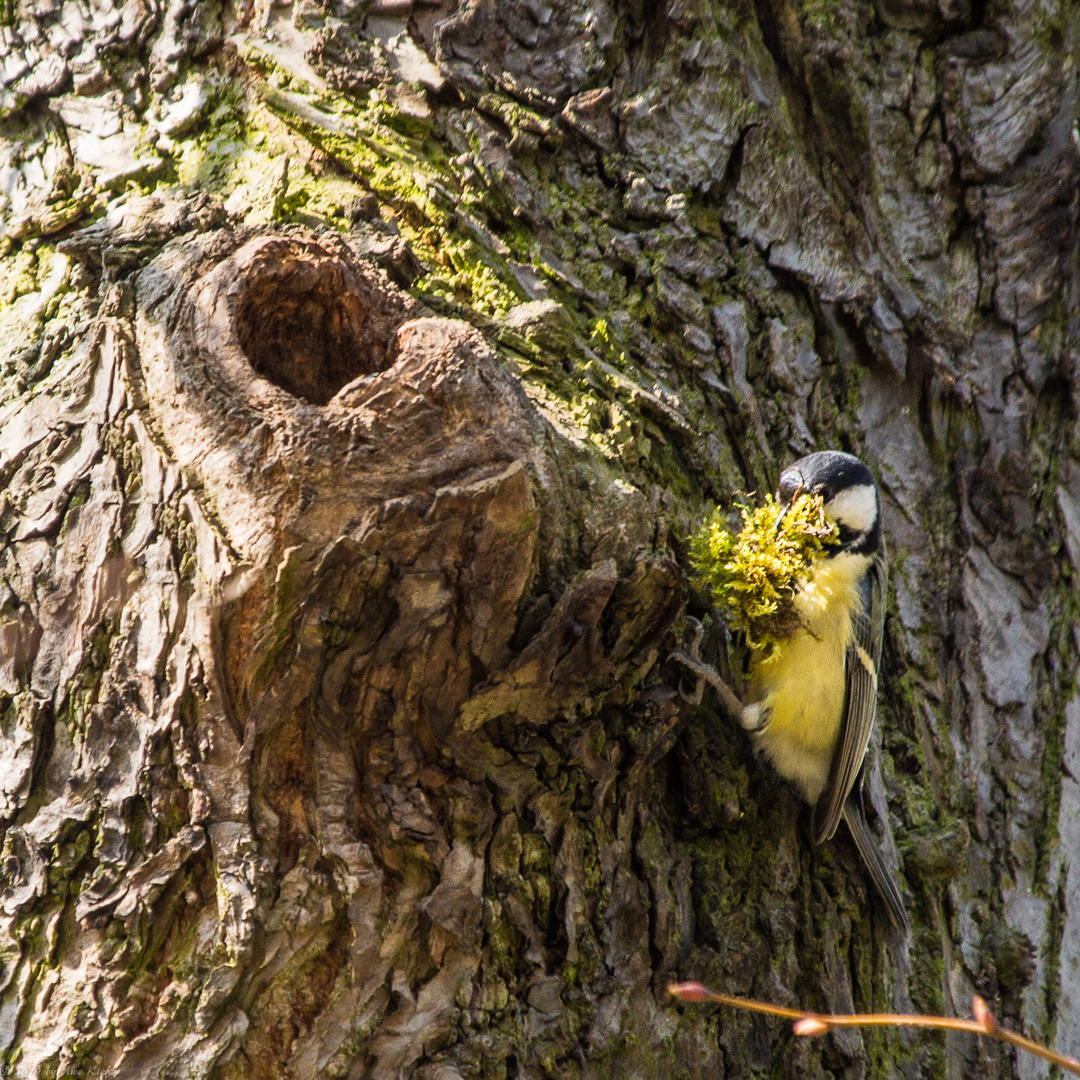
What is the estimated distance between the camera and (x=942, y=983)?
1.85 meters

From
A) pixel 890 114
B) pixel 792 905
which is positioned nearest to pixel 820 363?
pixel 890 114

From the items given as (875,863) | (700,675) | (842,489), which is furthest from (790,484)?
(875,863)

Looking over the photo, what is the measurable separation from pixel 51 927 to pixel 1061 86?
278 centimetres

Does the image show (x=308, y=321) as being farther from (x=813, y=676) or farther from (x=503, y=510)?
(x=813, y=676)

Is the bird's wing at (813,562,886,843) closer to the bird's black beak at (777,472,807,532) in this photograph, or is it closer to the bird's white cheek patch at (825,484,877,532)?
the bird's white cheek patch at (825,484,877,532)

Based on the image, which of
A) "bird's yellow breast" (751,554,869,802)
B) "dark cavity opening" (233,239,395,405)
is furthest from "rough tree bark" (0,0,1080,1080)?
"bird's yellow breast" (751,554,869,802)

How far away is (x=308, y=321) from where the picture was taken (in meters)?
1.62

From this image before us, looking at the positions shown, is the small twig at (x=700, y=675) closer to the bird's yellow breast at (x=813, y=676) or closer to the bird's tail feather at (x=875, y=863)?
the bird's yellow breast at (x=813, y=676)

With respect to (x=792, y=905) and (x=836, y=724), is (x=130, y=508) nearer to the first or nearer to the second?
(x=792, y=905)

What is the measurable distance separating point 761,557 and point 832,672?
59 cm

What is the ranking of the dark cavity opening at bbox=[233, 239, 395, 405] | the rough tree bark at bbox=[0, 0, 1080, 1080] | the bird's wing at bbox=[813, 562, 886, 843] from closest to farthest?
the rough tree bark at bbox=[0, 0, 1080, 1080] → the dark cavity opening at bbox=[233, 239, 395, 405] → the bird's wing at bbox=[813, 562, 886, 843]

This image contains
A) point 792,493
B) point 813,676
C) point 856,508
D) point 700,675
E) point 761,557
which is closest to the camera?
point 700,675

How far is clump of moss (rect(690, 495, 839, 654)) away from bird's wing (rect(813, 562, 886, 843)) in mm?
277

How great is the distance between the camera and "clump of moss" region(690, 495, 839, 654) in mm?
1819
